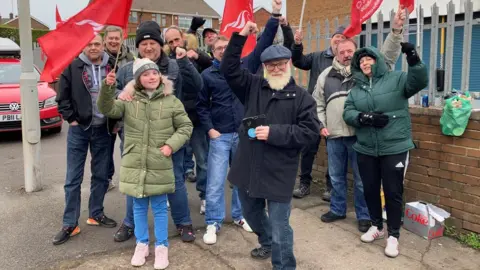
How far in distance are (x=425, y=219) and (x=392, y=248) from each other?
63 cm

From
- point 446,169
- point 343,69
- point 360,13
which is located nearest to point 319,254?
point 446,169

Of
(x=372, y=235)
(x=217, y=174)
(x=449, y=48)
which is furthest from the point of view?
(x=449, y=48)

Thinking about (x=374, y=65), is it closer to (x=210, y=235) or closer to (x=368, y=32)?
(x=368, y=32)

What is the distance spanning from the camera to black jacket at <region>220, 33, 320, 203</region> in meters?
3.19

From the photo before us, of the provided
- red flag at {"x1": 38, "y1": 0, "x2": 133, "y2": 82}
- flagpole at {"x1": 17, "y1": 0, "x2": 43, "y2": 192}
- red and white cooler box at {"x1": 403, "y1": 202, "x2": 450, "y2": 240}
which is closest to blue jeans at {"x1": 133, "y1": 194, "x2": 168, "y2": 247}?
red flag at {"x1": 38, "y1": 0, "x2": 133, "y2": 82}

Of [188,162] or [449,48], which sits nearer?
[449,48]

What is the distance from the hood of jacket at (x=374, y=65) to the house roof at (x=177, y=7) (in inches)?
2006

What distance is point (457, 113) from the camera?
13.9 feet

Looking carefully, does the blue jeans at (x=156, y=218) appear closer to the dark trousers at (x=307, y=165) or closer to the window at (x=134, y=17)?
the dark trousers at (x=307, y=165)

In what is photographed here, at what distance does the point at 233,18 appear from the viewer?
15.9 feet

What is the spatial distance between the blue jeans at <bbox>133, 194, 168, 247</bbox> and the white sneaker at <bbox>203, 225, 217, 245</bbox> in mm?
494

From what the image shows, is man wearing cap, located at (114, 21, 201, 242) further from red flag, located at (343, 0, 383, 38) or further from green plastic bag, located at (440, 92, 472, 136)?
green plastic bag, located at (440, 92, 472, 136)

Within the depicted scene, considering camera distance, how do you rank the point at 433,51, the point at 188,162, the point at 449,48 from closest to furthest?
the point at 449,48, the point at 433,51, the point at 188,162

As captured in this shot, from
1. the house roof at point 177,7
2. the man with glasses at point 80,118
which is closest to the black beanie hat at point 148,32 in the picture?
the man with glasses at point 80,118
